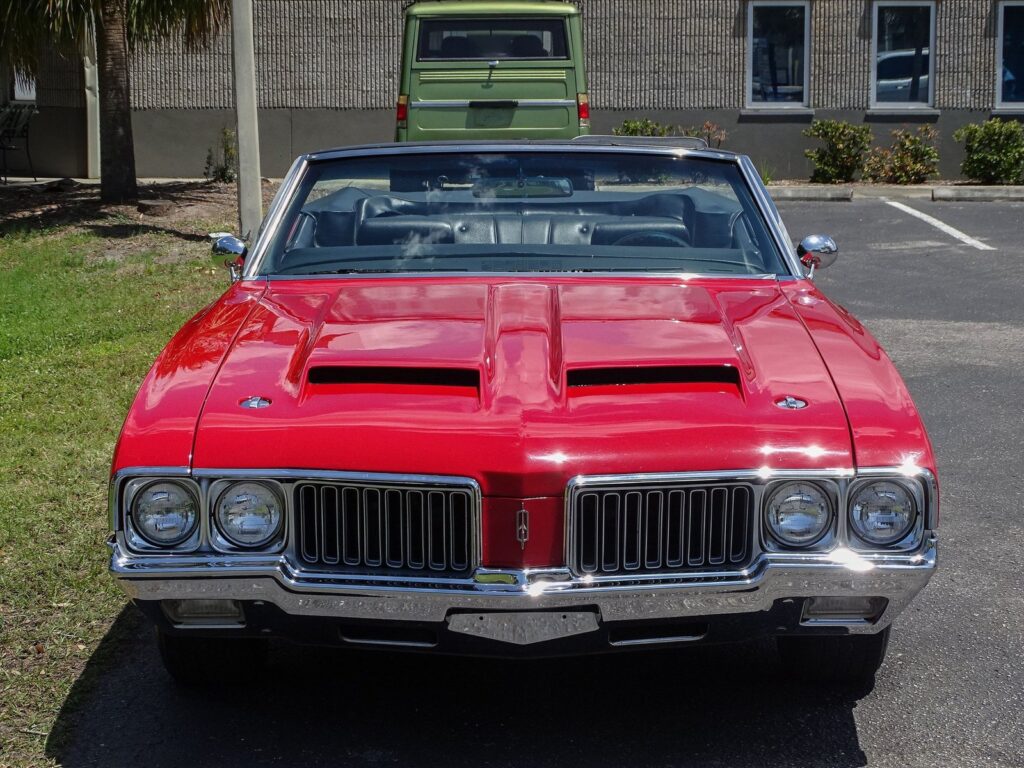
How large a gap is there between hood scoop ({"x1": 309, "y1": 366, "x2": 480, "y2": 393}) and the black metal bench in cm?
1671

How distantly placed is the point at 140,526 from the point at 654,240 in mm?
2183

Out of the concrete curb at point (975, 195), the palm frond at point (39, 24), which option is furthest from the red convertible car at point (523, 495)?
the concrete curb at point (975, 195)

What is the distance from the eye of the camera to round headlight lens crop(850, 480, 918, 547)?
322 cm

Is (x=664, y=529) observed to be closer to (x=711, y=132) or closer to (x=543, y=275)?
(x=543, y=275)

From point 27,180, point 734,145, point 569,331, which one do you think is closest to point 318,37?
point 27,180

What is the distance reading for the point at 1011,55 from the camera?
64.4 feet

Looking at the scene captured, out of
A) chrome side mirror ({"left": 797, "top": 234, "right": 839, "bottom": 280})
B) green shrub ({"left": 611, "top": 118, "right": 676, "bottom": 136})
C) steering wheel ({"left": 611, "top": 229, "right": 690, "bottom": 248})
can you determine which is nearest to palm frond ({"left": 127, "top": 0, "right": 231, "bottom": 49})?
green shrub ({"left": 611, "top": 118, "right": 676, "bottom": 136})

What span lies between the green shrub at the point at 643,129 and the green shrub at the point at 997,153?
4.09 meters

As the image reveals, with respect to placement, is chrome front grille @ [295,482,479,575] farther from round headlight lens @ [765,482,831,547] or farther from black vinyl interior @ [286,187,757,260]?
black vinyl interior @ [286,187,757,260]

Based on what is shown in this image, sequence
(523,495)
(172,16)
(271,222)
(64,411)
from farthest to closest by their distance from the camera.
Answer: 1. (172,16)
2. (64,411)
3. (271,222)
4. (523,495)

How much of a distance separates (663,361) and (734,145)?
1670 cm

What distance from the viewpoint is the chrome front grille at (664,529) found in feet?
10.4

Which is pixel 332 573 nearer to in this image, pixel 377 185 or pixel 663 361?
pixel 663 361

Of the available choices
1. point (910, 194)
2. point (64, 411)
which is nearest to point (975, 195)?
point (910, 194)
